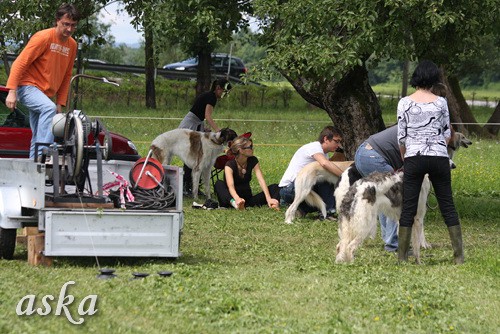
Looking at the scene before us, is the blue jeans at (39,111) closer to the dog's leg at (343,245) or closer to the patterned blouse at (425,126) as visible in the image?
the dog's leg at (343,245)

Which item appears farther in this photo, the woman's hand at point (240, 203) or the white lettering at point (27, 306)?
the woman's hand at point (240, 203)

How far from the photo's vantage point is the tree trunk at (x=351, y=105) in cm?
1598

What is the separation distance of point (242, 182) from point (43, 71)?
208 inches

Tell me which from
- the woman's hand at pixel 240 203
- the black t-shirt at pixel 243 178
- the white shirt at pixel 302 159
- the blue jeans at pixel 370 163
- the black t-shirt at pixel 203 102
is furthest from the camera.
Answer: the black t-shirt at pixel 203 102

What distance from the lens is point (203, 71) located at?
138 feet

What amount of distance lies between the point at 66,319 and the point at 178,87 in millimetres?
37198

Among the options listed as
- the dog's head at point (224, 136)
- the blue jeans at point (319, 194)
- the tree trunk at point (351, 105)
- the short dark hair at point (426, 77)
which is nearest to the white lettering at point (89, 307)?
the short dark hair at point (426, 77)

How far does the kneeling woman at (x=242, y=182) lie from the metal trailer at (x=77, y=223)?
204 inches

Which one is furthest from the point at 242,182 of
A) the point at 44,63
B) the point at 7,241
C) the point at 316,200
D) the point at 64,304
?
the point at 64,304

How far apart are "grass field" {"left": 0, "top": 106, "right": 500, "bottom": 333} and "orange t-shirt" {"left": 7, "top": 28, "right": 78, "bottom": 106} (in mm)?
1599

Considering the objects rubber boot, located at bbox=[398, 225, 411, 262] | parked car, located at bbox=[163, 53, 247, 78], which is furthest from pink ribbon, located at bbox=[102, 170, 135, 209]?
parked car, located at bbox=[163, 53, 247, 78]

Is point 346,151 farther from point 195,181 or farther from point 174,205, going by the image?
point 174,205

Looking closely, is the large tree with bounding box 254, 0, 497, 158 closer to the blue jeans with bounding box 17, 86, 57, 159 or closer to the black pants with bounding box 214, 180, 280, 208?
the black pants with bounding box 214, 180, 280, 208

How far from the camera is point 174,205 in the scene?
9781 mm
